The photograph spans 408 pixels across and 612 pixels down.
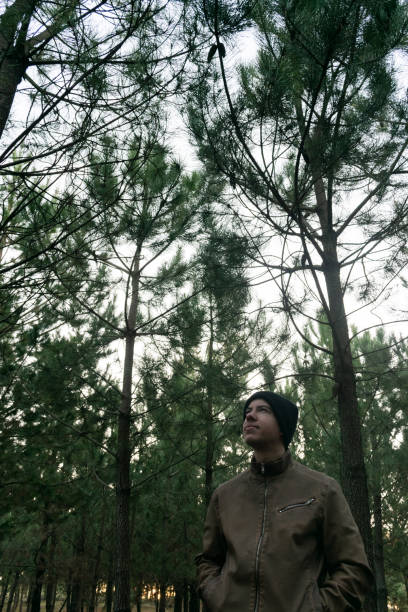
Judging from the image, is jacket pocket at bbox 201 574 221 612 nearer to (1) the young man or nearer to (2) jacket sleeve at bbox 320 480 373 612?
(1) the young man

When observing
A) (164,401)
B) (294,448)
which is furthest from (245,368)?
(294,448)

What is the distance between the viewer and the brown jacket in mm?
1466

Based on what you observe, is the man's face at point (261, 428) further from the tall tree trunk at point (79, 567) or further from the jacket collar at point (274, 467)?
the tall tree trunk at point (79, 567)

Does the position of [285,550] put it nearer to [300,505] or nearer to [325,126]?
[300,505]

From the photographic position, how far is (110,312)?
912 cm

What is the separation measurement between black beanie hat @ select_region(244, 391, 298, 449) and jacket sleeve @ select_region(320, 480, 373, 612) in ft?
0.97

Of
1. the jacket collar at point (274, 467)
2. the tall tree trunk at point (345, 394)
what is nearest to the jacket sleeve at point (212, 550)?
the jacket collar at point (274, 467)

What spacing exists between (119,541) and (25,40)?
5200 mm

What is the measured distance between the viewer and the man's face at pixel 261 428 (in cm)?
183

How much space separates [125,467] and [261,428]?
177 inches

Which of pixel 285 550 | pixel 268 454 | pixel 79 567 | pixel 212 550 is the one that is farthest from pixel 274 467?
pixel 79 567

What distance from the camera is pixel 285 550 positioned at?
1.53 meters

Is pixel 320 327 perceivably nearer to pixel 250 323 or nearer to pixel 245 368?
pixel 245 368

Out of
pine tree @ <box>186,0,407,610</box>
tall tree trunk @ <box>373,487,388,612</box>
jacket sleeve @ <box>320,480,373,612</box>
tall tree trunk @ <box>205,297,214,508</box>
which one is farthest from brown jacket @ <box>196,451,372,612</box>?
tall tree trunk @ <box>373,487,388,612</box>
